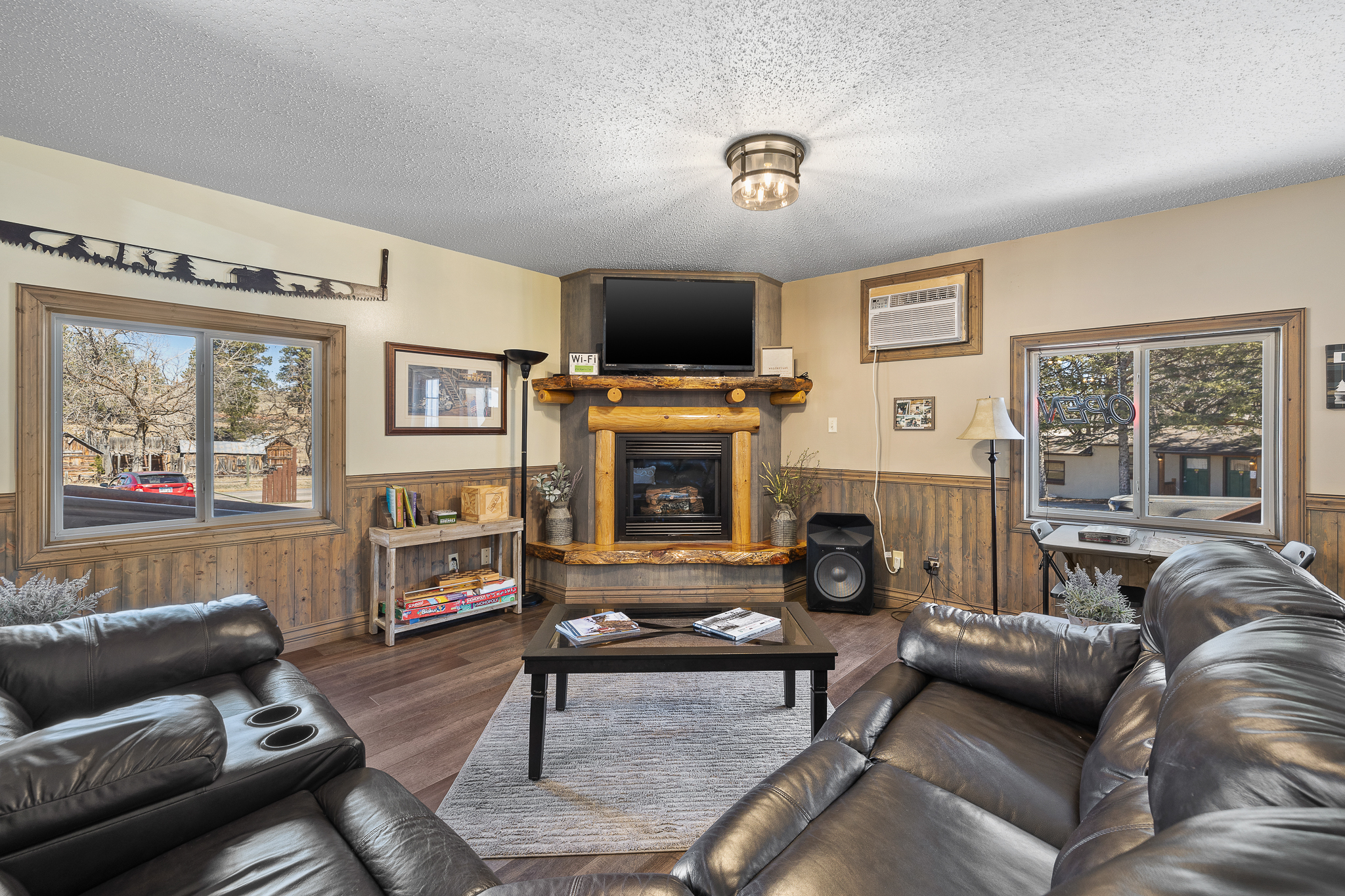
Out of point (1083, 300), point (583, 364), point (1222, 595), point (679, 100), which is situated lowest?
point (1222, 595)

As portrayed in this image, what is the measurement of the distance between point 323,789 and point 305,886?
0.32 meters

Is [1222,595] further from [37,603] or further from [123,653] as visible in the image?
[37,603]

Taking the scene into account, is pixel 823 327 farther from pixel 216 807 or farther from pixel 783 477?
pixel 216 807

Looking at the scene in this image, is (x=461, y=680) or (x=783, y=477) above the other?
(x=783, y=477)

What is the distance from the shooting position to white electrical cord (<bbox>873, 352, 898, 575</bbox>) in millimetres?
4348

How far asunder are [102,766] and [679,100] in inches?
95.7

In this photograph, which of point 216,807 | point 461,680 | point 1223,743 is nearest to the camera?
point 1223,743

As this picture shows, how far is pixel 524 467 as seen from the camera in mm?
4117

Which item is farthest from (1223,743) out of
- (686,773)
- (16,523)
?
(16,523)

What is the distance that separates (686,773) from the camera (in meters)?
2.11

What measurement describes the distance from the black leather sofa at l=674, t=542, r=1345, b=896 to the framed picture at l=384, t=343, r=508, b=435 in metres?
3.19

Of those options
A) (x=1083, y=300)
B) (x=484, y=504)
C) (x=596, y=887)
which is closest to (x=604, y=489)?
(x=484, y=504)

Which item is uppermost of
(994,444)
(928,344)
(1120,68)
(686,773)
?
(1120,68)

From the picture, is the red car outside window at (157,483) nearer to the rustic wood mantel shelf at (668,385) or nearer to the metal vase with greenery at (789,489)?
the rustic wood mantel shelf at (668,385)
